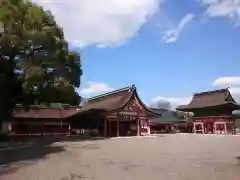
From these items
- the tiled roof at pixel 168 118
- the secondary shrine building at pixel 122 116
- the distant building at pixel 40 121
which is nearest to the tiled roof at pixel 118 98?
the secondary shrine building at pixel 122 116

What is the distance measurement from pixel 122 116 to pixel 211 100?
23.6 meters

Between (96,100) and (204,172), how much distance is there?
129ft

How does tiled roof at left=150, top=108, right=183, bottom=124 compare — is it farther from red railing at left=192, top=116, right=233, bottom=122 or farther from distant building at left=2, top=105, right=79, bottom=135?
distant building at left=2, top=105, right=79, bottom=135

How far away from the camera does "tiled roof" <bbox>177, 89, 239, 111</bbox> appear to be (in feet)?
171

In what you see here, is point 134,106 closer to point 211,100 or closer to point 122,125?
point 122,125

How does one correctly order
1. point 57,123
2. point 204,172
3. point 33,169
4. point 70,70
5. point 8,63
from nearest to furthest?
point 204,172 → point 33,169 → point 8,63 → point 70,70 → point 57,123

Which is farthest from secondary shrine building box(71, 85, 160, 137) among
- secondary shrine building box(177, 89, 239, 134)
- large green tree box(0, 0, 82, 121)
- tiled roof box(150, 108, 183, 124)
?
tiled roof box(150, 108, 183, 124)

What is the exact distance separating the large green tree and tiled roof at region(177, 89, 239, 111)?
30367 mm

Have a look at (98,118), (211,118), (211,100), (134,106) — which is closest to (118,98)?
(134,106)

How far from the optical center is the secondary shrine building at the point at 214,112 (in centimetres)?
5019

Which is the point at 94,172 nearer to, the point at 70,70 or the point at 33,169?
the point at 33,169

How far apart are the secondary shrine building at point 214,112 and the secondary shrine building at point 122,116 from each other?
49.7ft

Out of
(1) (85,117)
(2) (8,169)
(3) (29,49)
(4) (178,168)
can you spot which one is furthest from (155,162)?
(1) (85,117)

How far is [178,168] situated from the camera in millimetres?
12516
